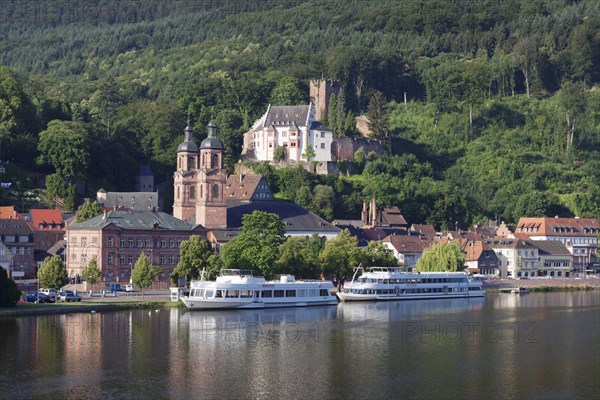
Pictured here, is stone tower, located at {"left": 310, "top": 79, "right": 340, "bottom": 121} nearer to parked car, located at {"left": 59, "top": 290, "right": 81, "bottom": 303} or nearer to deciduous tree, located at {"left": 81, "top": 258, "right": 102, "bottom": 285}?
deciduous tree, located at {"left": 81, "top": 258, "right": 102, "bottom": 285}

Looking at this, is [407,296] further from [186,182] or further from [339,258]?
[186,182]

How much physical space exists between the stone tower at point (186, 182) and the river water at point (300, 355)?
30.9m

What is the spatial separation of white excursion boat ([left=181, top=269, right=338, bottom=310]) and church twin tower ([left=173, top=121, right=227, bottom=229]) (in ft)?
63.9

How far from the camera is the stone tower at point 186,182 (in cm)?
12300

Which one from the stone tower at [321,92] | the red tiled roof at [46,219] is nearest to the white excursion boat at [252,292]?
the red tiled roof at [46,219]

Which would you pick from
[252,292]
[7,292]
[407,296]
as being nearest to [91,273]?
[252,292]

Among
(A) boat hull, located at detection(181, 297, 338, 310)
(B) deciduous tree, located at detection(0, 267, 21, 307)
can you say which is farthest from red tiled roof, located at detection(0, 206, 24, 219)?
(B) deciduous tree, located at detection(0, 267, 21, 307)

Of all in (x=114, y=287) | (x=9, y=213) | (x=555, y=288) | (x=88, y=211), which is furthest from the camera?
(x=555, y=288)

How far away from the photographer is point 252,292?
96.1m

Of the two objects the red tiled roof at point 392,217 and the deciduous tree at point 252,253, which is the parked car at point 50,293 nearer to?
the deciduous tree at point 252,253

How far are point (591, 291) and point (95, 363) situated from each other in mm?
72169

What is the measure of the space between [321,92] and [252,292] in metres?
74.1

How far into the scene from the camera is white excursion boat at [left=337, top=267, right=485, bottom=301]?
353 ft

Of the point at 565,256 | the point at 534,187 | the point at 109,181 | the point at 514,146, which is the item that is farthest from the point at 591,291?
the point at 109,181
